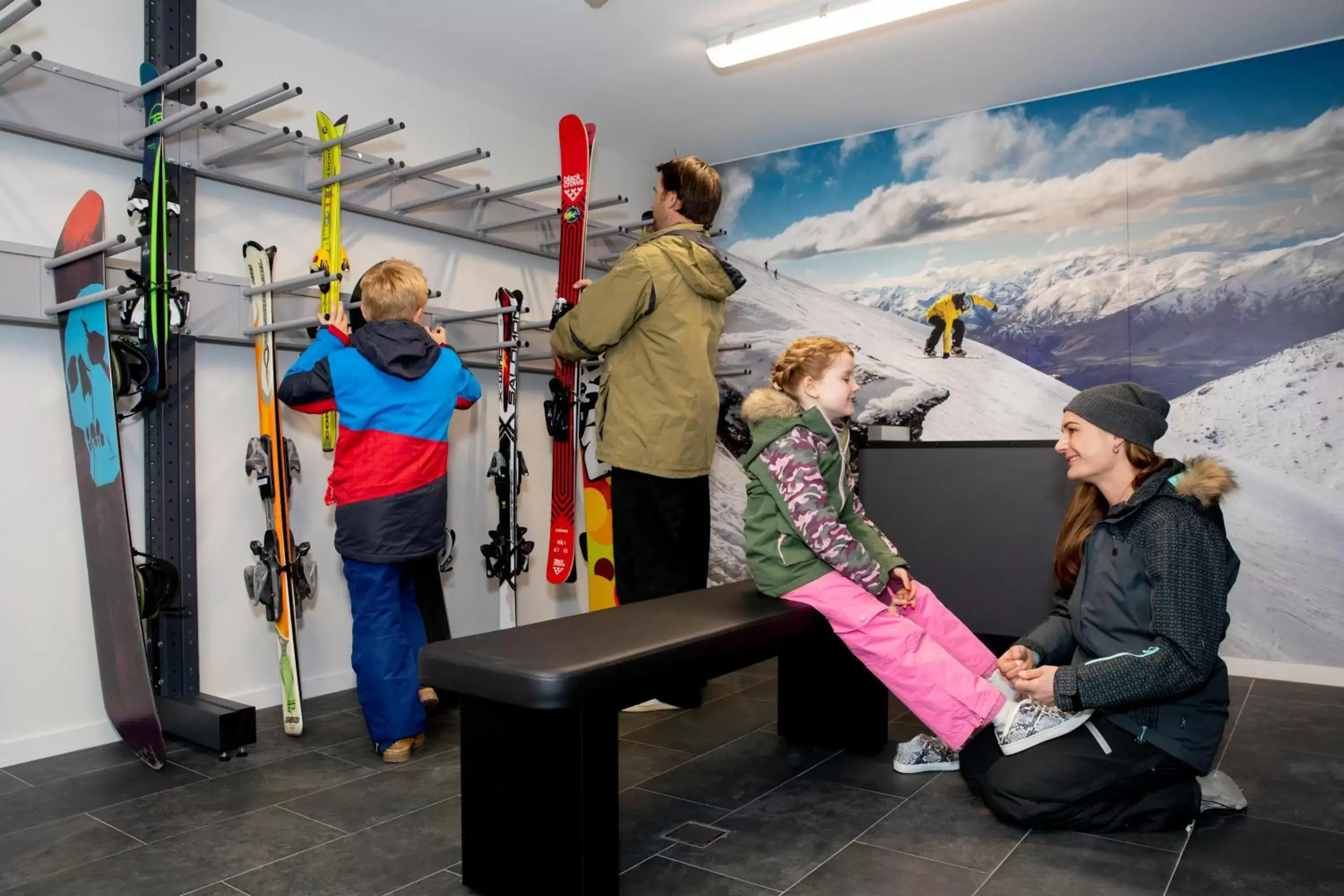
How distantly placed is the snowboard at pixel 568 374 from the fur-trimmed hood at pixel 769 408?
1.11 metres

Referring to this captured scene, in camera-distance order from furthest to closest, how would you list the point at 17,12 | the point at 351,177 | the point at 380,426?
the point at 351,177 → the point at 380,426 → the point at 17,12

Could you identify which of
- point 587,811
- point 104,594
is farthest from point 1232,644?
point 104,594

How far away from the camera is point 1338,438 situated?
342 centimetres

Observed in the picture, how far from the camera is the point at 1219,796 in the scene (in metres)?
2.07

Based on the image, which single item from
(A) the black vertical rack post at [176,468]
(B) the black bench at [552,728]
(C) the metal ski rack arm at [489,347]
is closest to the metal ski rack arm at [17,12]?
(A) the black vertical rack post at [176,468]

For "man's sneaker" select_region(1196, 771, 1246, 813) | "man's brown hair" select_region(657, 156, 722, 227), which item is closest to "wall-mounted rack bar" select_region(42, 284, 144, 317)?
"man's brown hair" select_region(657, 156, 722, 227)

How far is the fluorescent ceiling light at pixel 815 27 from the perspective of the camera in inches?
114

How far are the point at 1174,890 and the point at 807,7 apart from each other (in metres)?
2.67

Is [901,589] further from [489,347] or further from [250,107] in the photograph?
[250,107]

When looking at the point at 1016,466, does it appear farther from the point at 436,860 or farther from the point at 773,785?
the point at 436,860

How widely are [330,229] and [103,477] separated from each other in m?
1.04

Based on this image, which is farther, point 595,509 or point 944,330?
point 944,330

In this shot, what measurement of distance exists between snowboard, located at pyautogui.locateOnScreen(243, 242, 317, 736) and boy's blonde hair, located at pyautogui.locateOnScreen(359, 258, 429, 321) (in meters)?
0.45

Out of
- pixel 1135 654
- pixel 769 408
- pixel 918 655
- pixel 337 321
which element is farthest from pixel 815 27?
pixel 1135 654
